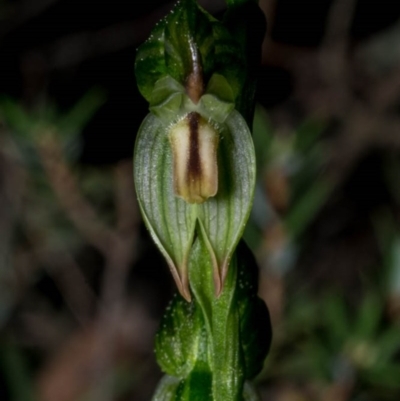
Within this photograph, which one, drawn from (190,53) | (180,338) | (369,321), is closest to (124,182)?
(369,321)

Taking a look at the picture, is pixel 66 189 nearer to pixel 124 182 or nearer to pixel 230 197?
pixel 124 182

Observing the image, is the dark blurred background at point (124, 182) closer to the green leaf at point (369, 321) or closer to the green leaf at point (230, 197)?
the green leaf at point (369, 321)

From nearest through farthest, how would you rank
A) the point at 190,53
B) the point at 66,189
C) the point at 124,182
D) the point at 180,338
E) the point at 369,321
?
1. the point at 190,53
2. the point at 180,338
3. the point at 369,321
4. the point at 66,189
5. the point at 124,182

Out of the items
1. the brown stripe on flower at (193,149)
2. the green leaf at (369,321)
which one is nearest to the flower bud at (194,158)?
the brown stripe on flower at (193,149)

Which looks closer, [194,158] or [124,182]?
[194,158]

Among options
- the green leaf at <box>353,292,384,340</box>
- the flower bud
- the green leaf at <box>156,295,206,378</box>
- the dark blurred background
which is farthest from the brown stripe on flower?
the dark blurred background

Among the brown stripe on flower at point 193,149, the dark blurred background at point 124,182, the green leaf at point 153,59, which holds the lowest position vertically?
the dark blurred background at point 124,182
